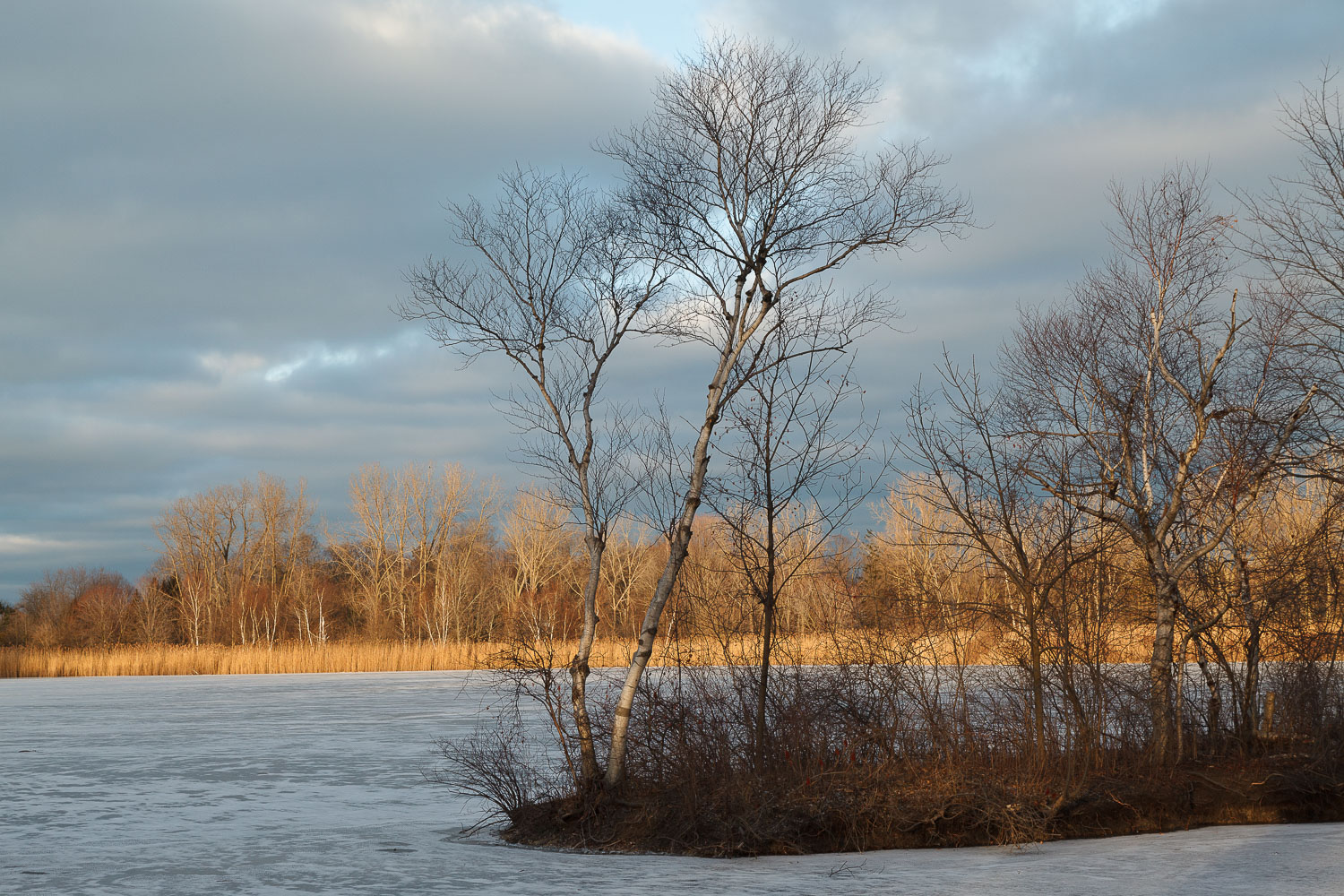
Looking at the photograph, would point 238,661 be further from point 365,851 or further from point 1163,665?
point 1163,665

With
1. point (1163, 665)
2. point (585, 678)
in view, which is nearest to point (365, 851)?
point (585, 678)

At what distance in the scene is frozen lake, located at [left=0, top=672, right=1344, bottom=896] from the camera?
25.9 feet

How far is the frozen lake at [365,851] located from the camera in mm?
7895

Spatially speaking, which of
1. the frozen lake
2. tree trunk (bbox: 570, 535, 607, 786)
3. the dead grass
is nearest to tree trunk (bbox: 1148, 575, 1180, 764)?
the frozen lake

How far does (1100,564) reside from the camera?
11.7 meters

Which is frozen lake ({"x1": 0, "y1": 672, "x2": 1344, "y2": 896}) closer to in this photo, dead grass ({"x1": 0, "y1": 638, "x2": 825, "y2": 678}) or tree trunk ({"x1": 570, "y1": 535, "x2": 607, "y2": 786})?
tree trunk ({"x1": 570, "y1": 535, "x2": 607, "y2": 786})

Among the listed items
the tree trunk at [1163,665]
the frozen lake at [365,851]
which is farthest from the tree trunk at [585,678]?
the tree trunk at [1163,665]

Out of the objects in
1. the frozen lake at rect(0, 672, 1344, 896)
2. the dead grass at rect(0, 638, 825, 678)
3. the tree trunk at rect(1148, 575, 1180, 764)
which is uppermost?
the tree trunk at rect(1148, 575, 1180, 764)

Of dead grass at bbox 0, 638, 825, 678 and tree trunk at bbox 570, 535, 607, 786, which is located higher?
tree trunk at bbox 570, 535, 607, 786

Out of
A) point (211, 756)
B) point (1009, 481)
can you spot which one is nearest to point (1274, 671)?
point (1009, 481)

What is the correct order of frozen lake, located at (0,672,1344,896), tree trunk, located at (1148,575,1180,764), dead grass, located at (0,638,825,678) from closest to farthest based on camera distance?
frozen lake, located at (0,672,1344,896), tree trunk, located at (1148,575,1180,764), dead grass, located at (0,638,825,678)

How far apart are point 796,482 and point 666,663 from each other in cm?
233

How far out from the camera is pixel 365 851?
925 cm

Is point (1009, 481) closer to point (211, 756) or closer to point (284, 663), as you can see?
point (211, 756)
